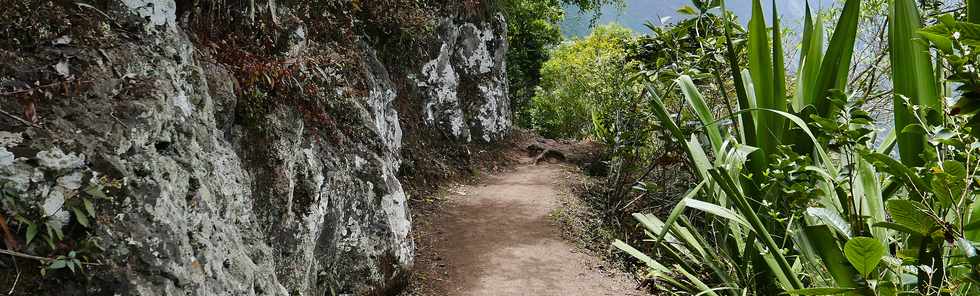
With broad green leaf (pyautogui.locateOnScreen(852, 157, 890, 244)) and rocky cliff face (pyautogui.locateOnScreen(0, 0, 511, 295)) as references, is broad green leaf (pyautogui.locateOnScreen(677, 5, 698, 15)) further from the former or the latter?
rocky cliff face (pyautogui.locateOnScreen(0, 0, 511, 295))

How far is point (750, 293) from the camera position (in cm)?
214

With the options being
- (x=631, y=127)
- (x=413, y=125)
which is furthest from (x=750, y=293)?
(x=413, y=125)

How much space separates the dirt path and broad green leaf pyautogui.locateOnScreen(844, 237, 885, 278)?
9.76 feet

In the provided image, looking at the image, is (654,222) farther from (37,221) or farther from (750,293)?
(37,221)

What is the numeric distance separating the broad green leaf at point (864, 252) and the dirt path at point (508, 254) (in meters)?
2.97

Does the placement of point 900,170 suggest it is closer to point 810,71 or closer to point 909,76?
point 909,76

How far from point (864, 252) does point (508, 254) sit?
3752mm

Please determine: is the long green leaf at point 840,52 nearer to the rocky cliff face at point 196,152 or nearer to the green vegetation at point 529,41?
the rocky cliff face at point 196,152

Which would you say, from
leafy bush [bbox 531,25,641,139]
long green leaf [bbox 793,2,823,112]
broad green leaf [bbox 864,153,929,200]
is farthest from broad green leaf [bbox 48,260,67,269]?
leafy bush [bbox 531,25,641,139]

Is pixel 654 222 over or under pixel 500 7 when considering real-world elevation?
under

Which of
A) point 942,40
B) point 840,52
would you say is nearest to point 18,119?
point 942,40

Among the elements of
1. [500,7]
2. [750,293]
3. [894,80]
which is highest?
[500,7]

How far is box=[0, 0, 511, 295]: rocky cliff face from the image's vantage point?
1355 millimetres

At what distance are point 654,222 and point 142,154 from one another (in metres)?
2.01
